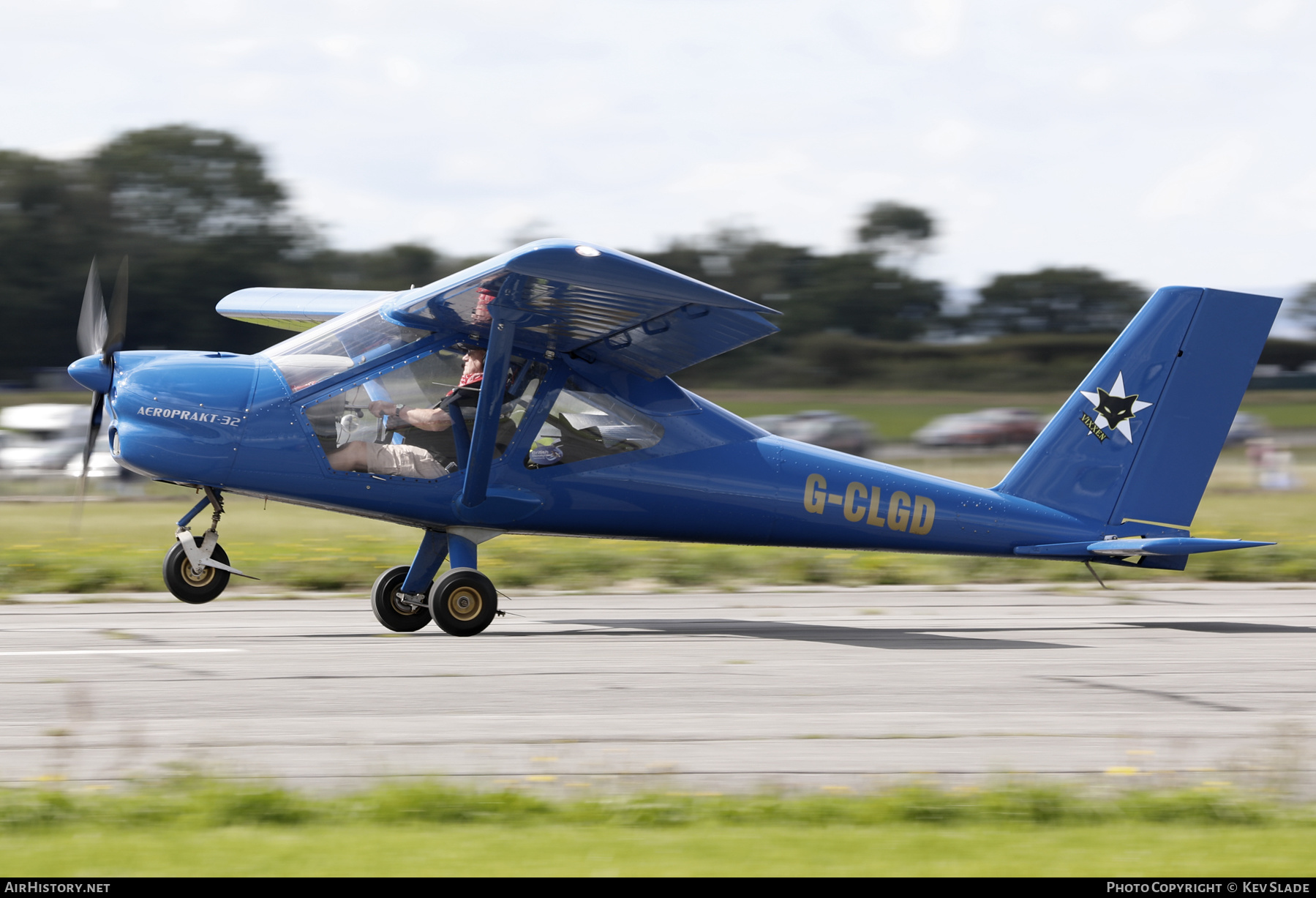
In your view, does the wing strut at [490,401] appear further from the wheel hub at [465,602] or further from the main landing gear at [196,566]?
the main landing gear at [196,566]

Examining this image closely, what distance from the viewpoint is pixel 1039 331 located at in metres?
85.7

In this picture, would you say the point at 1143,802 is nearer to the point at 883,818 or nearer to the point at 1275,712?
the point at 883,818

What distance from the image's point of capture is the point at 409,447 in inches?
383

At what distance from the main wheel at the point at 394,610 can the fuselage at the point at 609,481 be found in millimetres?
654

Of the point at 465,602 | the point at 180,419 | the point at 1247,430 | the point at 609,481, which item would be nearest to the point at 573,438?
the point at 609,481

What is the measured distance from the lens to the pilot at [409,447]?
9633 mm

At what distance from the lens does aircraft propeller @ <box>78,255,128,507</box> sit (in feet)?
31.6

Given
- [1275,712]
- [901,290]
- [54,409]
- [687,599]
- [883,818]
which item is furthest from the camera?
[901,290]

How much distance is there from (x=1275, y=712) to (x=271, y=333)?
7111cm

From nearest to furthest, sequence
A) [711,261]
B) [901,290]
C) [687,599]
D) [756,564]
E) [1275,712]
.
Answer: [1275,712] → [687,599] → [756,564] → [711,261] → [901,290]

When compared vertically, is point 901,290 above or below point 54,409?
above

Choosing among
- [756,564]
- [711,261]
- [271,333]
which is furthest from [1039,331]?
[756,564]

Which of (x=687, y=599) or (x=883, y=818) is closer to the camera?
(x=883, y=818)

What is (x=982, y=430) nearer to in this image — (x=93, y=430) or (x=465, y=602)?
(x=465, y=602)
